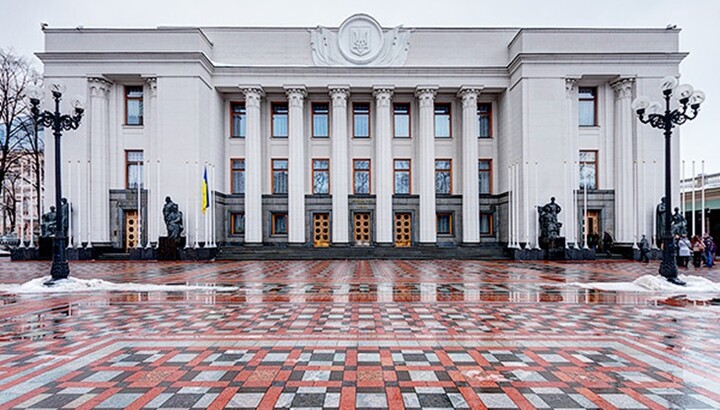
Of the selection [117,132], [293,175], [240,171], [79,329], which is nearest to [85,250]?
[117,132]

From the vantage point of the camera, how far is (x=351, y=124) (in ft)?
98.2

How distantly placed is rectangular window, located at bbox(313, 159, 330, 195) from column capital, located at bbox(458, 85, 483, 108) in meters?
9.39

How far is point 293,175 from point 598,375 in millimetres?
24854

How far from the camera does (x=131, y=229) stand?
27391 mm

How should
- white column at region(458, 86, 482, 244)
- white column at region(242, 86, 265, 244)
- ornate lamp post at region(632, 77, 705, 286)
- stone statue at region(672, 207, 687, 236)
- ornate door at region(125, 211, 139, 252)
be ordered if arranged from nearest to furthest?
ornate lamp post at region(632, 77, 705, 286) < stone statue at region(672, 207, 687, 236) < ornate door at region(125, 211, 139, 252) < white column at region(242, 86, 265, 244) < white column at region(458, 86, 482, 244)

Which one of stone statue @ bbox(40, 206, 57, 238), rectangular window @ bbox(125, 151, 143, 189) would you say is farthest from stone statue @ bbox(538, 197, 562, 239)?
stone statue @ bbox(40, 206, 57, 238)

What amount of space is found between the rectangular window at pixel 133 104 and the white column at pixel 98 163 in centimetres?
133

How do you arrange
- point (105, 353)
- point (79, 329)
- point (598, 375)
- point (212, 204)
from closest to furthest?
point (598, 375) < point (105, 353) < point (79, 329) < point (212, 204)

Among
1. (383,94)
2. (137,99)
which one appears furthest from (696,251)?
(137,99)

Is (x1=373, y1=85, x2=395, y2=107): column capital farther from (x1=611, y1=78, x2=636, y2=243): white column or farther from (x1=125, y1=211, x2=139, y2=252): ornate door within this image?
(x1=125, y1=211, x2=139, y2=252): ornate door

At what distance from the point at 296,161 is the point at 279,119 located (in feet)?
11.5

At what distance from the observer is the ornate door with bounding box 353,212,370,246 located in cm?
2950

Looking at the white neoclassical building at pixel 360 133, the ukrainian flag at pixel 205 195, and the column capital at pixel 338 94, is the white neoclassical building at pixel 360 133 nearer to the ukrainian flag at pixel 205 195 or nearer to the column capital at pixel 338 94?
the column capital at pixel 338 94

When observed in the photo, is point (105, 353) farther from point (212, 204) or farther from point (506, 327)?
point (212, 204)
